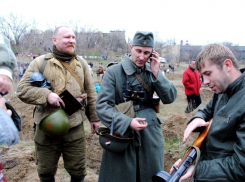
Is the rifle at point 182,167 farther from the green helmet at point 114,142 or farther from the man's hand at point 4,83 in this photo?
the man's hand at point 4,83

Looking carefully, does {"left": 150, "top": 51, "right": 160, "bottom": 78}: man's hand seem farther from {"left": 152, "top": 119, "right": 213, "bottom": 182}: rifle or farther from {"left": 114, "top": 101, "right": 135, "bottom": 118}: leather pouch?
{"left": 152, "top": 119, "right": 213, "bottom": 182}: rifle

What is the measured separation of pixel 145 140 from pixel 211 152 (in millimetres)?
774

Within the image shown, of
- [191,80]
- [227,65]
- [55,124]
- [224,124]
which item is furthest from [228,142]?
[191,80]

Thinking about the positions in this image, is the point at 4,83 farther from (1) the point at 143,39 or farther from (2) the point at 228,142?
(2) the point at 228,142

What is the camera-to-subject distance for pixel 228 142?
1436 mm

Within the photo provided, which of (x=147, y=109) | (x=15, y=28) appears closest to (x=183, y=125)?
(x=147, y=109)

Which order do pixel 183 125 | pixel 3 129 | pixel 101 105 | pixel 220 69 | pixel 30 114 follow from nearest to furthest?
pixel 3 129, pixel 220 69, pixel 101 105, pixel 183 125, pixel 30 114

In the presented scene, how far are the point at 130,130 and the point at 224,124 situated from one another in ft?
3.03

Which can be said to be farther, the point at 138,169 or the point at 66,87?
the point at 66,87

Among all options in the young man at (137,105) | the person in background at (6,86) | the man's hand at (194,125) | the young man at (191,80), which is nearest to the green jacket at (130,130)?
the young man at (137,105)

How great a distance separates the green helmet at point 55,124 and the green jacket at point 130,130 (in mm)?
576

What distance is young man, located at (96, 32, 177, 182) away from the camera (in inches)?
84.3

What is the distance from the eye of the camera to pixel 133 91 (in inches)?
85.9

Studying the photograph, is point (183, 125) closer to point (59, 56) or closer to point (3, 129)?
point (59, 56)
